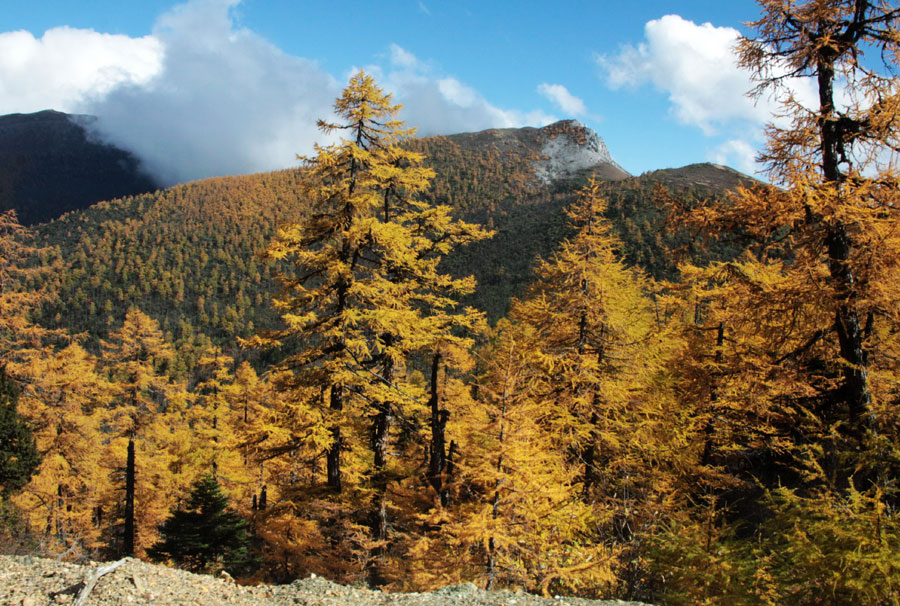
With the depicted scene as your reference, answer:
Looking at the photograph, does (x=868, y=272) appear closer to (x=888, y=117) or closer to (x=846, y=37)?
(x=888, y=117)

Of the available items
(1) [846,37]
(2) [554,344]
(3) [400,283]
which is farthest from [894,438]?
(3) [400,283]

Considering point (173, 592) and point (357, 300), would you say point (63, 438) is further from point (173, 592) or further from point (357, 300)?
point (173, 592)

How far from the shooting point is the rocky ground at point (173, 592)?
4.39m

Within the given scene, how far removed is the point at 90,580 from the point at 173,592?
76 centimetres

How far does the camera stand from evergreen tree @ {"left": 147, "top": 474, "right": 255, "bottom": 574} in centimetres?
2147

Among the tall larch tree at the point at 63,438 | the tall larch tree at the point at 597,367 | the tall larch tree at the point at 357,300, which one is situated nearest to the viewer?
the tall larch tree at the point at 357,300

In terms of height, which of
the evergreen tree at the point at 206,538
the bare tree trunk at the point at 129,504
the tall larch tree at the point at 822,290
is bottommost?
the evergreen tree at the point at 206,538

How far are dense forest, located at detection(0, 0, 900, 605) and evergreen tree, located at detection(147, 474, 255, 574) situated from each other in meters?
0.13

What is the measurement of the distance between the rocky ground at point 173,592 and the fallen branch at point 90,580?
0.04 feet

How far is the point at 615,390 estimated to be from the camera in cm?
1173

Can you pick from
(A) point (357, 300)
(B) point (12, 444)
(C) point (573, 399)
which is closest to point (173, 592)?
(A) point (357, 300)

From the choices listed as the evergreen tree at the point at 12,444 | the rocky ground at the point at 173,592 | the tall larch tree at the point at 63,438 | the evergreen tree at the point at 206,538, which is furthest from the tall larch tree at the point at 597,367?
the tall larch tree at the point at 63,438

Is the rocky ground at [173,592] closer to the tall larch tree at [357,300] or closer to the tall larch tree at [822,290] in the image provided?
the tall larch tree at [822,290]

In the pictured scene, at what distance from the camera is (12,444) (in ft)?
54.9
